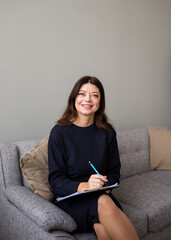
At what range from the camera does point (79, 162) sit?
1502 millimetres

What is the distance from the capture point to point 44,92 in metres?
2.17

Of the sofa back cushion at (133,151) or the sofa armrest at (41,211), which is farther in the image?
the sofa back cushion at (133,151)

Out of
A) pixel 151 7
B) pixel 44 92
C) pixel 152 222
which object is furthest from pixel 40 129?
pixel 151 7

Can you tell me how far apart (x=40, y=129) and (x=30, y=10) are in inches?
38.9

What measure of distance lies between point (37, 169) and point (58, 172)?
201 millimetres

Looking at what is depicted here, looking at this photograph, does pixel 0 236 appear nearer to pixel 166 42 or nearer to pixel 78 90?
pixel 78 90

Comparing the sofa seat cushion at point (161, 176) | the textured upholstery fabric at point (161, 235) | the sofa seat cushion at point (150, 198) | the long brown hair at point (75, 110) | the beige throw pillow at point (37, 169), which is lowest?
the textured upholstery fabric at point (161, 235)

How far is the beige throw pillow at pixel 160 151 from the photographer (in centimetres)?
241

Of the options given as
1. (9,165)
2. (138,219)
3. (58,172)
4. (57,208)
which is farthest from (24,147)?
(138,219)

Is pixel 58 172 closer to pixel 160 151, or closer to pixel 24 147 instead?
pixel 24 147

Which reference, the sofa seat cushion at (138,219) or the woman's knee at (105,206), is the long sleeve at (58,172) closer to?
the woman's knee at (105,206)

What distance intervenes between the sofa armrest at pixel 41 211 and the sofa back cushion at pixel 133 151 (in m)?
0.99

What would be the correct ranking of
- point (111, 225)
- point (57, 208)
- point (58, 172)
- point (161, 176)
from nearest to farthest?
1. point (111, 225)
2. point (57, 208)
3. point (58, 172)
4. point (161, 176)

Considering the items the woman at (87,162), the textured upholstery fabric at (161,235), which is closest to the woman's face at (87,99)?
the woman at (87,162)
